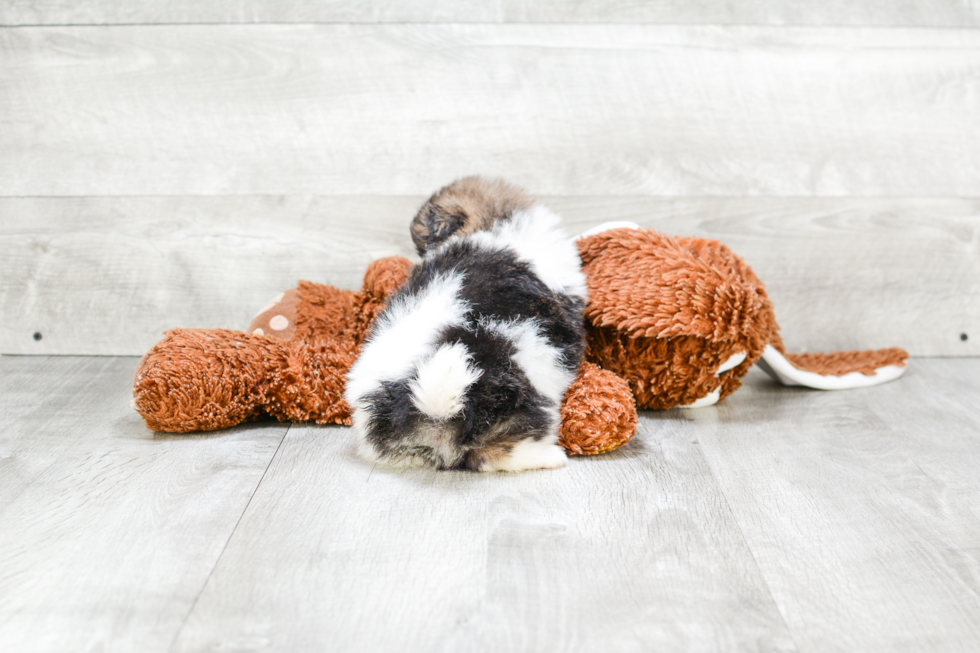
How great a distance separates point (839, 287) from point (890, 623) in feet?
2.86

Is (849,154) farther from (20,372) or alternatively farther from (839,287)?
(20,372)

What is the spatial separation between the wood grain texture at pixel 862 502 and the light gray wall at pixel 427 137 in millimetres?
280

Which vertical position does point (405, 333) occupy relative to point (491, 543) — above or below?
above

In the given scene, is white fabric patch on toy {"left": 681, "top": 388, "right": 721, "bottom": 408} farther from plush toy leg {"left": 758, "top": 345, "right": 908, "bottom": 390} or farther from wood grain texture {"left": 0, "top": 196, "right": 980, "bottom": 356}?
wood grain texture {"left": 0, "top": 196, "right": 980, "bottom": 356}

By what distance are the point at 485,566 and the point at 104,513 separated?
1.42 feet

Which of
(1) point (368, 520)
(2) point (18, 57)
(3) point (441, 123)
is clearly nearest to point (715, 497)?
(1) point (368, 520)

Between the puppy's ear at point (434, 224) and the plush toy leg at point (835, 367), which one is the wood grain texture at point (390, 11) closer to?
the puppy's ear at point (434, 224)

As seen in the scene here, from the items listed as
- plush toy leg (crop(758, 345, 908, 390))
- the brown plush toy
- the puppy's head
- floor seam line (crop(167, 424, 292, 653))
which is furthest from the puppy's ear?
plush toy leg (crop(758, 345, 908, 390))

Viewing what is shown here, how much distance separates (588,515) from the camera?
90cm

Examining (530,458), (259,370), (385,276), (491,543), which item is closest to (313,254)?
(385,276)

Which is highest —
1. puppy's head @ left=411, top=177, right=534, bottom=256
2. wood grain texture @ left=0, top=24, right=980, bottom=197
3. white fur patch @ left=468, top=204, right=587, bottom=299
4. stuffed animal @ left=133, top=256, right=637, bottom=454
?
wood grain texture @ left=0, top=24, right=980, bottom=197

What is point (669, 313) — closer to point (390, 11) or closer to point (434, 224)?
point (434, 224)

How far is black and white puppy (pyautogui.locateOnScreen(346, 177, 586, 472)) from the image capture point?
0.94 metres

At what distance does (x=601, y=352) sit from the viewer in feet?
3.83
